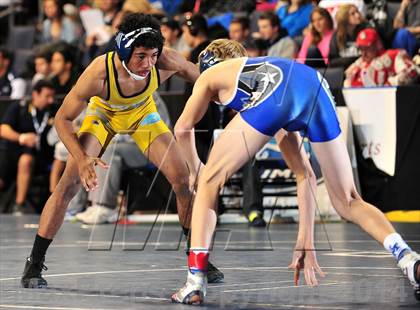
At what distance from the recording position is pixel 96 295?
5707mm

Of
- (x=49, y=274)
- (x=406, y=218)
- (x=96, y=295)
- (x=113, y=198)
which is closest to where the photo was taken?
(x=96, y=295)

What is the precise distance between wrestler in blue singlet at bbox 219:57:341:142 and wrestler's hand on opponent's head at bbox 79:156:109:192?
2.93ft

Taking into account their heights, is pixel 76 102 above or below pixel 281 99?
below

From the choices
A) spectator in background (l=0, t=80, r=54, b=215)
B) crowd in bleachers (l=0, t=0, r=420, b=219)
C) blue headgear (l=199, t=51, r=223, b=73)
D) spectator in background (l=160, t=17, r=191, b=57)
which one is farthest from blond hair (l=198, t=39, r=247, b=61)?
spectator in background (l=0, t=80, r=54, b=215)

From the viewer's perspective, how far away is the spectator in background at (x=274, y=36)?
484 inches

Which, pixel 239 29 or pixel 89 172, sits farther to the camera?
pixel 239 29

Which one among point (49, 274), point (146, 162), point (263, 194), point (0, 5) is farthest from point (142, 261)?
point (0, 5)

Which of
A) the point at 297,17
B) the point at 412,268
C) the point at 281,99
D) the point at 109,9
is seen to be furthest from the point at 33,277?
the point at 109,9

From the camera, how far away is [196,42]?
40.9 feet

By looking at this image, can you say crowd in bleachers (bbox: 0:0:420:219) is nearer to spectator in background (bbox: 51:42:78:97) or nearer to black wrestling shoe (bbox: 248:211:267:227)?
spectator in background (bbox: 51:42:78:97)

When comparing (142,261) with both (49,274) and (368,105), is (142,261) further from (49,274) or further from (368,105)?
(368,105)

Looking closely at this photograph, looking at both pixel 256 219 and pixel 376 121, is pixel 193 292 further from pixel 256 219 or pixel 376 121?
pixel 376 121

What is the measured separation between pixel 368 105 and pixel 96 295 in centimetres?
618

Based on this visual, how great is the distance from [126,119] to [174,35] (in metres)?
6.71
